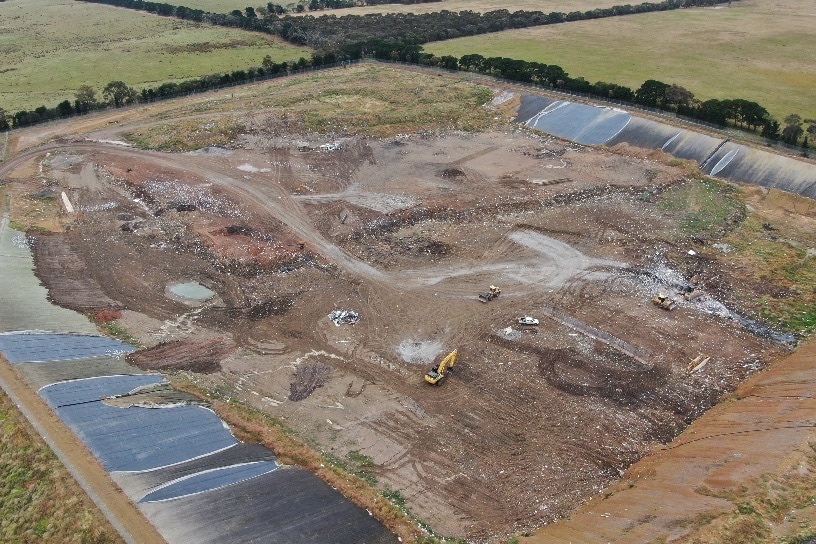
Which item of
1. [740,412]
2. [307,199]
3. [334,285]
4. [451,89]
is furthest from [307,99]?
[740,412]

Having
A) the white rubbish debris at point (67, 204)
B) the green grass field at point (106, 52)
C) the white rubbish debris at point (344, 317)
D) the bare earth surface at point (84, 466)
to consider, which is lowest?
the bare earth surface at point (84, 466)

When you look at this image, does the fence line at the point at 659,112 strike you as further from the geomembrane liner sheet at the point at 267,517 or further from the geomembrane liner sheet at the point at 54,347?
the geomembrane liner sheet at the point at 54,347

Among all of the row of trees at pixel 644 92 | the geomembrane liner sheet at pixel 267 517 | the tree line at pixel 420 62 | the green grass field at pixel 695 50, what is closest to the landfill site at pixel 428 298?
the geomembrane liner sheet at pixel 267 517

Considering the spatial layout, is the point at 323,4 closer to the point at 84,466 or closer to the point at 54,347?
the point at 54,347

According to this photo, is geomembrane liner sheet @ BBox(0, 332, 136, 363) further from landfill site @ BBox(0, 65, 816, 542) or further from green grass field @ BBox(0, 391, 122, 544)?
green grass field @ BBox(0, 391, 122, 544)

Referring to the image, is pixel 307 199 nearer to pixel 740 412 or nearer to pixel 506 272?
pixel 506 272

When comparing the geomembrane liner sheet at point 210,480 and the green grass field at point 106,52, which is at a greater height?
the green grass field at point 106,52

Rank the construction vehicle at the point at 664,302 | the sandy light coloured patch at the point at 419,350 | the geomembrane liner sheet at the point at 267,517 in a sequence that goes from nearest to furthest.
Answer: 1. the geomembrane liner sheet at the point at 267,517
2. the sandy light coloured patch at the point at 419,350
3. the construction vehicle at the point at 664,302
